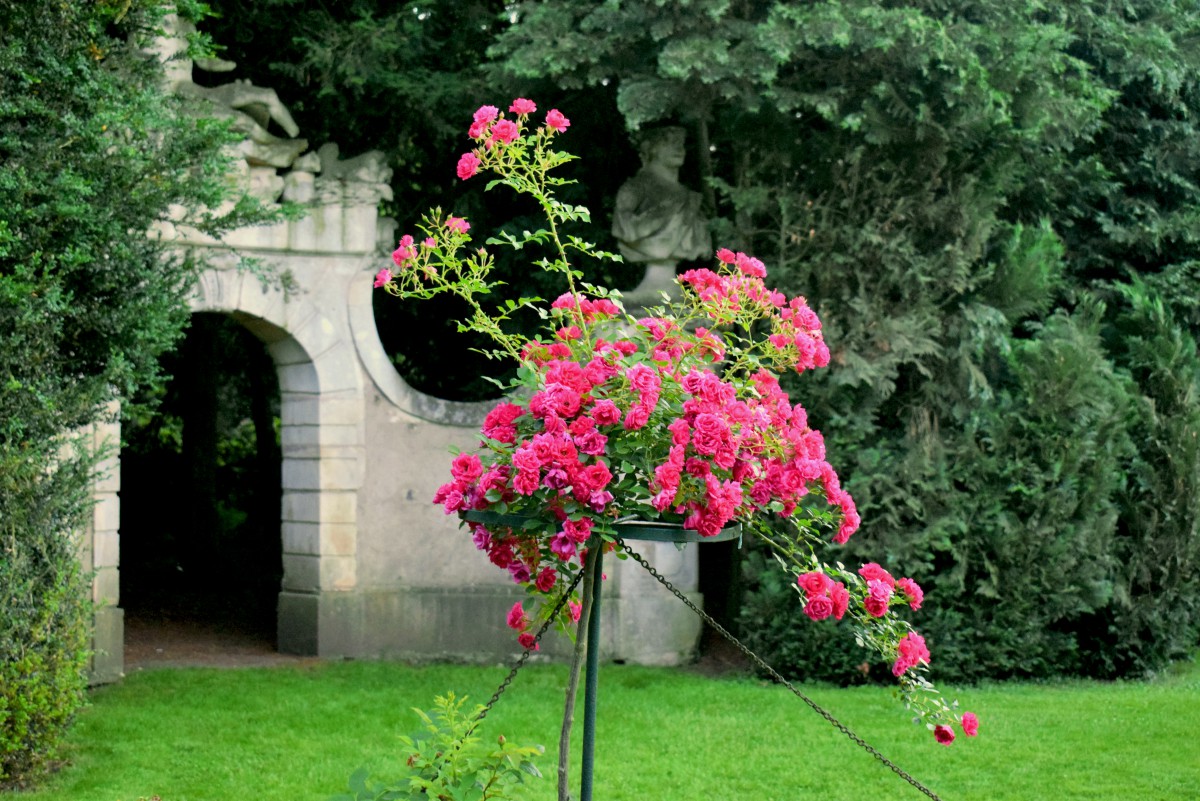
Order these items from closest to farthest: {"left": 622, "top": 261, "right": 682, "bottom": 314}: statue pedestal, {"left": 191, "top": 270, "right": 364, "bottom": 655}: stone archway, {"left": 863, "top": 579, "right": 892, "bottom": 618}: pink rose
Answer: {"left": 863, "top": 579, "right": 892, "bottom": 618}: pink rose < {"left": 191, "top": 270, "right": 364, "bottom": 655}: stone archway < {"left": 622, "top": 261, "right": 682, "bottom": 314}: statue pedestal

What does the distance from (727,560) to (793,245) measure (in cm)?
279

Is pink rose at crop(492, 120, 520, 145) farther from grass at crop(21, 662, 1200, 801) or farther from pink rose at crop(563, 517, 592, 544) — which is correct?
grass at crop(21, 662, 1200, 801)

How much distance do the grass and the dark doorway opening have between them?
2.22 metres

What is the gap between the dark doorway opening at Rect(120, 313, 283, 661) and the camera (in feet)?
40.0

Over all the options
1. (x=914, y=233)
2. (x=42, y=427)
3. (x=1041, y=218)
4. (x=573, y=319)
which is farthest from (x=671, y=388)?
(x=1041, y=218)

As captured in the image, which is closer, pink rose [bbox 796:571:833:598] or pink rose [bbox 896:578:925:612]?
pink rose [bbox 796:571:833:598]

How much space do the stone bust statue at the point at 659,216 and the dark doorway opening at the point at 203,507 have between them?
3.91 meters

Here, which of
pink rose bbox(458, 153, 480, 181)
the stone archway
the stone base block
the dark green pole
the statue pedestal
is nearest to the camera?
the dark green pole

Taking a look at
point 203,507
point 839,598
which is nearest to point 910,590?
point 839,598

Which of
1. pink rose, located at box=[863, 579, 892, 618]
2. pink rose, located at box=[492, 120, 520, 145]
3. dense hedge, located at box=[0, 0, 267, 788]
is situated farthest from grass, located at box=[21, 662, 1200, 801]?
pink rose, located at box=[492, 120, 520, 145]

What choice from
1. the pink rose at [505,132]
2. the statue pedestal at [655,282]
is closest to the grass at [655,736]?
the statue pedestal at [655,282]

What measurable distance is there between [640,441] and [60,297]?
398 centimetres

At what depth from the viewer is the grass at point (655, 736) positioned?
23.2ft

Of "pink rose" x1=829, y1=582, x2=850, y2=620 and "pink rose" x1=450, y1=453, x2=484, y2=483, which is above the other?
"pink rose" x1=450, y1=453, x2=484, y2=483
